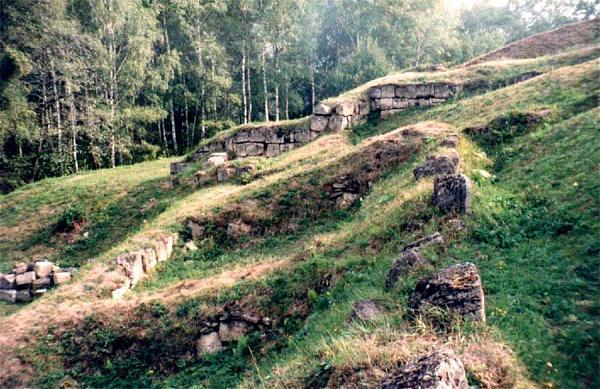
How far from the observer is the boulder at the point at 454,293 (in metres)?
5.06

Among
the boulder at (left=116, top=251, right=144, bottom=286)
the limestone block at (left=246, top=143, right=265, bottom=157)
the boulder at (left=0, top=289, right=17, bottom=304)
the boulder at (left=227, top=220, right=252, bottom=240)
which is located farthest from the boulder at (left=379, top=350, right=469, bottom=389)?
the limestone block at (left=246, top=143, right=265, bottom=157)

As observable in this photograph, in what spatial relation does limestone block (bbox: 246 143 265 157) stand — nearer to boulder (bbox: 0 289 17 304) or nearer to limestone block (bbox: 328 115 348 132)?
limestone block (bbox: 328 115 348 132)

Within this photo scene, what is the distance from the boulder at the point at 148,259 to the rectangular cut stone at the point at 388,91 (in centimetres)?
1386

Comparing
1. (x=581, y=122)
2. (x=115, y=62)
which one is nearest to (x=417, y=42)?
(x=115, y=62)

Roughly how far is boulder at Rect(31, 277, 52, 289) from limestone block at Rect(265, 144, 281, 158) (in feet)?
37.4

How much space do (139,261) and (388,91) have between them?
14586mm

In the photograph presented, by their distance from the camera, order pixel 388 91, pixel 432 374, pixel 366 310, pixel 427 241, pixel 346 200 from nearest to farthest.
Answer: pixel 432 374 < pixel 366 310 < pixel 427 241 < pixel 346 200 < pixel 388 91

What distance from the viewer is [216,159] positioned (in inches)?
781

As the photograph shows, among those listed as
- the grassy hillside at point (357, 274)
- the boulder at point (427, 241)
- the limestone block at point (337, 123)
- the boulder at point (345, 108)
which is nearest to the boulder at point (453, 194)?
the grassy hillside at point (357, 274)

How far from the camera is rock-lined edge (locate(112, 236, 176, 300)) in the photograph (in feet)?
36.9

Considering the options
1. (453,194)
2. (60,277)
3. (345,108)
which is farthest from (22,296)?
(345,108)

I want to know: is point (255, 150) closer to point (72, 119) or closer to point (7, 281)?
point (7, 281)

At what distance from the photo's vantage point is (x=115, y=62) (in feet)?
95.5

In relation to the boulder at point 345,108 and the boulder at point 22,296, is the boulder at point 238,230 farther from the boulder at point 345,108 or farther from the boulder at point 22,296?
the boulder at point 345,108
